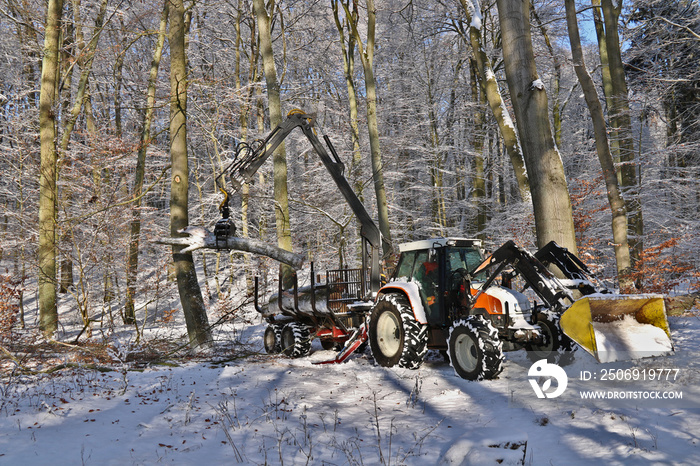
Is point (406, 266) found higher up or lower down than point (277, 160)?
lower down

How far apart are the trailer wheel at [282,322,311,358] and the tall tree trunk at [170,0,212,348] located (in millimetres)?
1526

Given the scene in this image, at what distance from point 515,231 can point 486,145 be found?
39.0 feet

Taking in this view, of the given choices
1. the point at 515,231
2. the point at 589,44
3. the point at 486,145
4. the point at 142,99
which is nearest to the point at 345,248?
the point at 515,231

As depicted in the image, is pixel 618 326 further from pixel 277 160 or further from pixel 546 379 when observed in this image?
pixel 277 160

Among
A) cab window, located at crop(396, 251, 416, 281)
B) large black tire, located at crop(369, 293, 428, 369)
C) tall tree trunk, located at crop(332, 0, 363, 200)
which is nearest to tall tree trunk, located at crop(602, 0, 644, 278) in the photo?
cab window, located at crop(396, 251, 416, 281)

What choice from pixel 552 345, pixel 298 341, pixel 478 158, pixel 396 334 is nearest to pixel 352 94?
pixel 478 158

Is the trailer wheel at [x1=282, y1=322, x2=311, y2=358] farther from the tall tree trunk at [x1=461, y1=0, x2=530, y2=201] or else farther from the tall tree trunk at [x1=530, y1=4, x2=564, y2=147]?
the tall tree trunk at [x1=530, y1=4, x2=564, y2=147]

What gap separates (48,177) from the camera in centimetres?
1043

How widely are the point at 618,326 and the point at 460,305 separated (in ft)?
6.59

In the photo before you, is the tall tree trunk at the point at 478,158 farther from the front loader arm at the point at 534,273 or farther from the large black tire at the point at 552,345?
the front loader arm at the point at 534,273

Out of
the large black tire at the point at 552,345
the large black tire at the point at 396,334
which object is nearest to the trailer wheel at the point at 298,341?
the large black tire at the point at 396,334

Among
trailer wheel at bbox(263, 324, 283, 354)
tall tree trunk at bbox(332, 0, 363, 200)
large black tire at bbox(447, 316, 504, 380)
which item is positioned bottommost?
trailer wheel at bbox(263, 324, 283, 354)

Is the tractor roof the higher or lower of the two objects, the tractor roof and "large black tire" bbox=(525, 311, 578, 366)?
the higher

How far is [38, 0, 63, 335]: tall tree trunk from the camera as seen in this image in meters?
10.3
